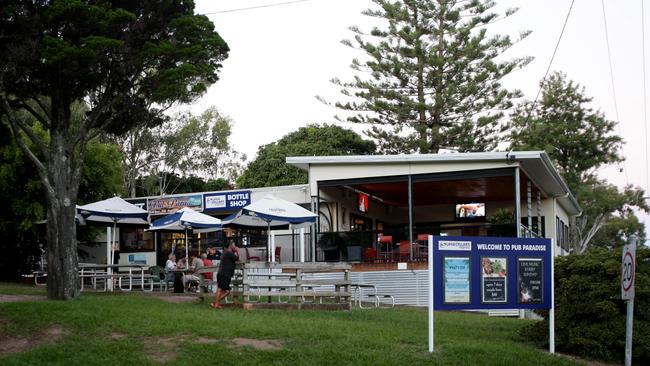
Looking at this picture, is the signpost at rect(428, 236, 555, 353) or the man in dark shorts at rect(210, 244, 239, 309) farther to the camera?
the man in dark shorts at rect(210, 244, 239, 309)

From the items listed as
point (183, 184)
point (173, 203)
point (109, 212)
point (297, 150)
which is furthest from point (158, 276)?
point (183, 184)

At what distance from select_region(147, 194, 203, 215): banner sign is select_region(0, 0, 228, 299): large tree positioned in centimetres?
939

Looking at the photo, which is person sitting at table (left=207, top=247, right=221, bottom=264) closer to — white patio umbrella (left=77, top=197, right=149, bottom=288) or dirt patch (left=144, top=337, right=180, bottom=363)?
white patio umbrella (left=77, top=197, right=149, bottom=288)

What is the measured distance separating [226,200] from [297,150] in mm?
15512

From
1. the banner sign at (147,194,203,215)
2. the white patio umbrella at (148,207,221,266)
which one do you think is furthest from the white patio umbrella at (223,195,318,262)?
the banner sign at (147,194,203,215)

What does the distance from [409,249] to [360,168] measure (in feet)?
9.92

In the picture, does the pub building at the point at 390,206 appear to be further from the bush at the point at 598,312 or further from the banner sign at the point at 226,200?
the bush at the point at 598,312

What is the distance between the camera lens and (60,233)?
1623cm

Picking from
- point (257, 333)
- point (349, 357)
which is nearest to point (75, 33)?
point (257, 333)

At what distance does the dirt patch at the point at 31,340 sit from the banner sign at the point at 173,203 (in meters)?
16.1

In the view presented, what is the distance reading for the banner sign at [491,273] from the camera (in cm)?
1170

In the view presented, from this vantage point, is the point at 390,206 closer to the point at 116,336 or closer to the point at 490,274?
the point at 490,274

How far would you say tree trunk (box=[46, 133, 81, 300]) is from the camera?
16.1 m

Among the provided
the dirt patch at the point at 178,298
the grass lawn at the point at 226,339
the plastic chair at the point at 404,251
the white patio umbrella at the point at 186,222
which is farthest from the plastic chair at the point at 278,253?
the grass lawn at the point at 226,339
